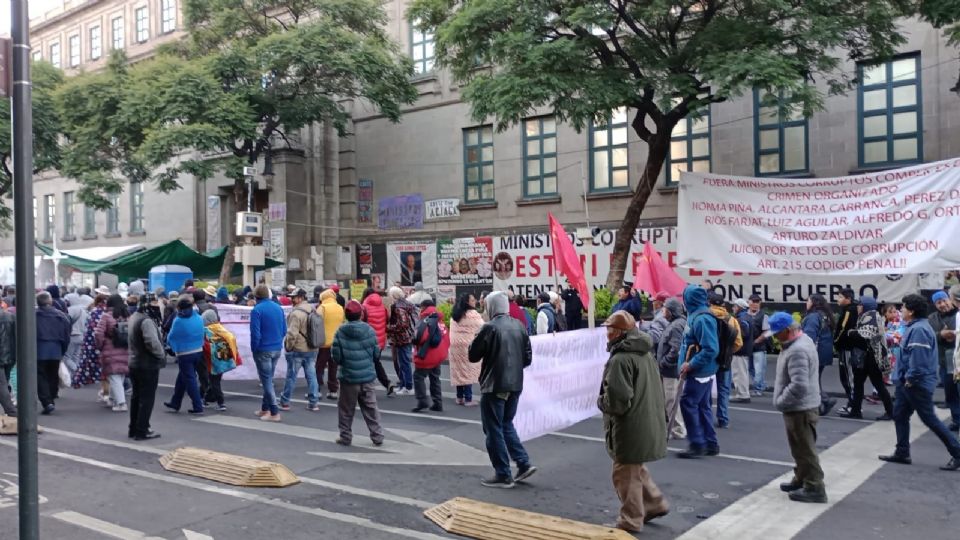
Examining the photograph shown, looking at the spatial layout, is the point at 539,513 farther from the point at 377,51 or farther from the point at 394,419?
the point at 377,51

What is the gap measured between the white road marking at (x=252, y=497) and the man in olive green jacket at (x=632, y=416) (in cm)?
141

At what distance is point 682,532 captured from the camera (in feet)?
Result: 19.2

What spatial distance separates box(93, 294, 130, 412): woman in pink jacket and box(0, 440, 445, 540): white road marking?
7.55 ft

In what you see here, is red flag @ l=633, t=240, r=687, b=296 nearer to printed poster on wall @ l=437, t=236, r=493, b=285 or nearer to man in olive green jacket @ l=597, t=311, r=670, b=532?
man in olive green jacket @ l=597, t=311, r=670, b=532


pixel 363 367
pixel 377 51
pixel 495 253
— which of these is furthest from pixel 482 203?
pixel 363 367

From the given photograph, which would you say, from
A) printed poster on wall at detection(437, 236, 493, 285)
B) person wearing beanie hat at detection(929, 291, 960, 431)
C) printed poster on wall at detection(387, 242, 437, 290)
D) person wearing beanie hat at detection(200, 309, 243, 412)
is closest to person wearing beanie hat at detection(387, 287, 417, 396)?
person wearing beanie hat at detection(200, 309, 243, 412)

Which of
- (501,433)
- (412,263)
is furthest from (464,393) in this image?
(412,263)

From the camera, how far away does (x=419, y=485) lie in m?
7.21

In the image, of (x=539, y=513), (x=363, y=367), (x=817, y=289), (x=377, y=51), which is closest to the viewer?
(x=539, y=513)

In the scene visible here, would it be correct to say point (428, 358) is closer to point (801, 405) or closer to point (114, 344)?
point (114, 344)

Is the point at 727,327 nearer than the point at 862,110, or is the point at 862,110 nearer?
the point at 727,327

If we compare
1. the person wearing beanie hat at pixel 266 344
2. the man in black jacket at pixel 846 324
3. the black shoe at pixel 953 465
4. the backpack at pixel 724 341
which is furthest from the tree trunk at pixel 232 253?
the black shoe at pixel 953 465

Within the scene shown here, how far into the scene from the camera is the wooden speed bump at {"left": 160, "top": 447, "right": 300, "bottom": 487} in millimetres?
7188

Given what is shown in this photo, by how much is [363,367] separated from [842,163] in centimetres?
1326
